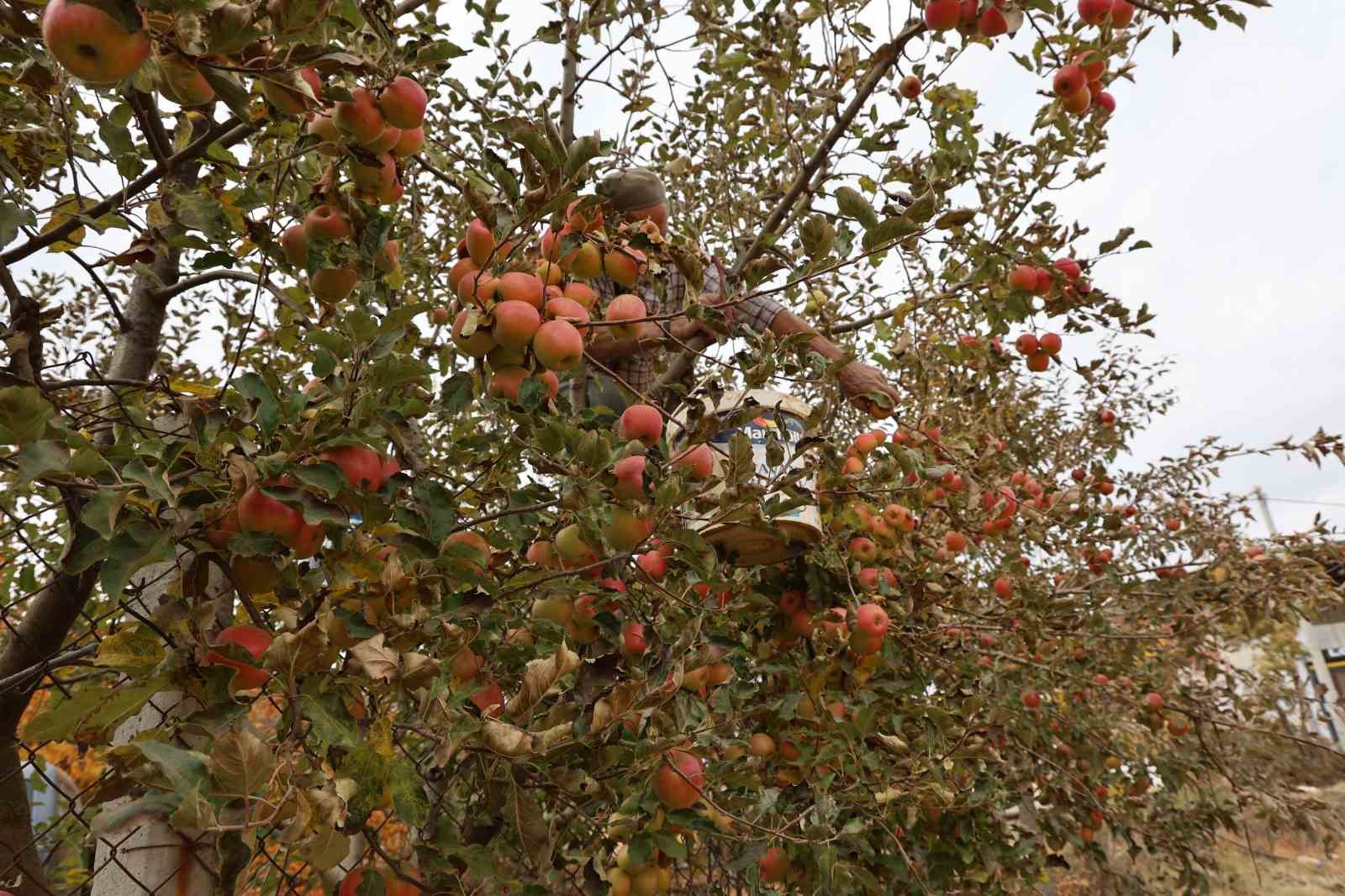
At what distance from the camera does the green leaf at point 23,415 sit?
0.83m

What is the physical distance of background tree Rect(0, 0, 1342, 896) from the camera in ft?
3.21

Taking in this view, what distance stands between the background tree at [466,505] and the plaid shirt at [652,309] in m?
0.14

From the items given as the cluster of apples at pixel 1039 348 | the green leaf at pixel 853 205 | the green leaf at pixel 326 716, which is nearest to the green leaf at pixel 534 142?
the green leaf at pixel 853 205

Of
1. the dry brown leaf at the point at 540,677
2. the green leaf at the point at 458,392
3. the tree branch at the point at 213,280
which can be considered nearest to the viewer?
the dry brown leaf at the point at 540,677

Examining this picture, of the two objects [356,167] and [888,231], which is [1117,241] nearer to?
[888,231]

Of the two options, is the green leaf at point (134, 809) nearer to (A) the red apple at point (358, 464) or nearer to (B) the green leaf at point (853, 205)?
(A) the red apple at point (358, 464)

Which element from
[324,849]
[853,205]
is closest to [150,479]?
[324,849]

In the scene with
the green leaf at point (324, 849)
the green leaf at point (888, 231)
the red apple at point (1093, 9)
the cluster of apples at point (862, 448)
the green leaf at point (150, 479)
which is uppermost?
the red apple at point (1093, 9)

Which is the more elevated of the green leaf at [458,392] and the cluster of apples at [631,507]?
the green leaf at [458,392]

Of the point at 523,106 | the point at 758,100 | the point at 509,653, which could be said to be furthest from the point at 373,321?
the point at 758,100

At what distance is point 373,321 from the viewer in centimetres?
106

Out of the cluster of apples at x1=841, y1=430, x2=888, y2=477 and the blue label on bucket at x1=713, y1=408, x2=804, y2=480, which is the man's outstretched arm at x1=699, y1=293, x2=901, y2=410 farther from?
the cluster of apples at x1=841, y1=430, x2=888, y2=477

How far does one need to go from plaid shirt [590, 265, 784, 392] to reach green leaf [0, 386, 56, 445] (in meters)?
1.26

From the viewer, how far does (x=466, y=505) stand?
2.49 metres
